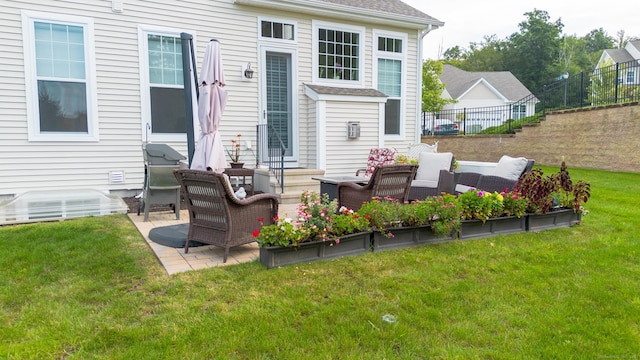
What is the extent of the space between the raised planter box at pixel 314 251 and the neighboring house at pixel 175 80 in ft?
14.1

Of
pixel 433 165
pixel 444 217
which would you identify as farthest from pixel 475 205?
pixel 433 165

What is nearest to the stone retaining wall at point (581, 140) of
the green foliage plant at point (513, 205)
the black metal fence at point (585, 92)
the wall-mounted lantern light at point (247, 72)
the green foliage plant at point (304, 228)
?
the black metal fence at point (585, 92)

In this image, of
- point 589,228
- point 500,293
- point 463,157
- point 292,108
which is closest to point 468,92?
point 463,157

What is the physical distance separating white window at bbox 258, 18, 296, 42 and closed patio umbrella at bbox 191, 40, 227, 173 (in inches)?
157

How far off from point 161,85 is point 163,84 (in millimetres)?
41

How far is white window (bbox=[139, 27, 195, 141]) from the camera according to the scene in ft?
23.5

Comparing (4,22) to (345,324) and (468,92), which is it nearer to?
(345,324)

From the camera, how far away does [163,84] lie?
7.35 metres

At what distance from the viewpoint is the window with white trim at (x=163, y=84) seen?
7211mm

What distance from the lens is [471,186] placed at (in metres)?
6.32

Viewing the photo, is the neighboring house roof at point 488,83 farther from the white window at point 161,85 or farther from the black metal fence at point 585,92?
the white window at point 161,85

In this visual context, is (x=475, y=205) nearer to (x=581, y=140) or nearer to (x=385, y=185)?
(x=385, y=185)

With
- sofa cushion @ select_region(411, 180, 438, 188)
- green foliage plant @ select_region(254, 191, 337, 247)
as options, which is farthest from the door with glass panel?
green foliage plant @ select_region(254, 191, 337, 247)

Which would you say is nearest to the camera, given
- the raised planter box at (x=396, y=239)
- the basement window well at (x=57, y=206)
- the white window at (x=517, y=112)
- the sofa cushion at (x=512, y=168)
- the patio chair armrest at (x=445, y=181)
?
the raised planter box at (x=396, y=239)
